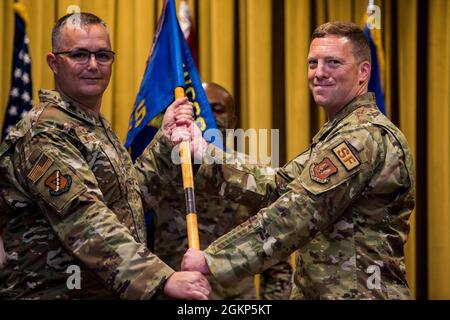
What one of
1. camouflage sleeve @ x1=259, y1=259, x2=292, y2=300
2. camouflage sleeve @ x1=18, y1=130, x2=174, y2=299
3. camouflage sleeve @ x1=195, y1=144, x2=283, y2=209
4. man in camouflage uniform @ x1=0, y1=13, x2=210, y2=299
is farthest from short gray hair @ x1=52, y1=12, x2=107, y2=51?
camouflage sleeve @ x1=259, y1=259, x2=292, y2=300

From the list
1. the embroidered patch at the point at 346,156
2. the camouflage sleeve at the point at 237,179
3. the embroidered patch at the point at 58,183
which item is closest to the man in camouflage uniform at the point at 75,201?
the embroidered patch at the point at 58,183

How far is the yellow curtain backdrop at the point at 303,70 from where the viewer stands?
5.01 metres

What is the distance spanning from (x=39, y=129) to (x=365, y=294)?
1.26 metres

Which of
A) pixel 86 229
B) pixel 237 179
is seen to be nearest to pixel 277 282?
pixel 237 179

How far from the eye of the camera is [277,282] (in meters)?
4.12

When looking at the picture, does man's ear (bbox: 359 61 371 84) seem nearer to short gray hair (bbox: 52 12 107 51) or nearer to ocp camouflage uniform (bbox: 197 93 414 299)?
ocp camouflage uniform (bbox: 197 93 414 299)

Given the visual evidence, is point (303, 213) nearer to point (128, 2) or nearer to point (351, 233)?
point (351, 233)

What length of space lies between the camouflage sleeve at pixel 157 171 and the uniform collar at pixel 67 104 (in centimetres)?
67

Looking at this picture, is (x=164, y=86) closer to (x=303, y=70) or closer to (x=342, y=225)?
(x=342, y=225)

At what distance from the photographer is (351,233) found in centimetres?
274

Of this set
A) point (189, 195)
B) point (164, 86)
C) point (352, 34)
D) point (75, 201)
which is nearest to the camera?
point (75, 201)

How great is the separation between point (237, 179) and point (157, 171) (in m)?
0.39
